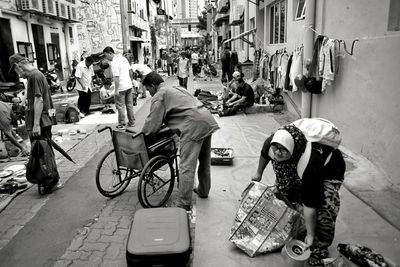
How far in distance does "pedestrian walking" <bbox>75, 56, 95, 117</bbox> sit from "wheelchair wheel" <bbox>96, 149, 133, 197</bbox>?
579 cm

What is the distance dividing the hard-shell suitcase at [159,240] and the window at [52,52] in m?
17.8

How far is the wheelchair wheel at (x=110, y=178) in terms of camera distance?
475 cm

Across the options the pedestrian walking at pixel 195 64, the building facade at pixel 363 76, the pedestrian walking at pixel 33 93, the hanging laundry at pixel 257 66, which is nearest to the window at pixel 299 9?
the building facade at pixel 363 76

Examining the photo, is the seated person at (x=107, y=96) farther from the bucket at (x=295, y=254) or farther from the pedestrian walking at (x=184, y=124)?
the bucket at (x=295, y=254)

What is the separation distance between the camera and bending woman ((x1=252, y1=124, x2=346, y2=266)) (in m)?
2.82

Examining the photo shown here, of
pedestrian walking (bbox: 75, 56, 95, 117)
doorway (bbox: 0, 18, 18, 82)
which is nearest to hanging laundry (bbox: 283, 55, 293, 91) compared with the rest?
pedestrian walking (bbox: 75, 56, 95, 117)

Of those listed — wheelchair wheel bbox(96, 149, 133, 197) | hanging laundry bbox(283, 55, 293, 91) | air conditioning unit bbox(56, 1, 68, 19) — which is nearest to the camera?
wheelchair wheel bbox(96, 149, 133, 197)

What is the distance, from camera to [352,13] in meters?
5.93

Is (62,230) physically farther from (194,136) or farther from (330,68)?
(330,68)

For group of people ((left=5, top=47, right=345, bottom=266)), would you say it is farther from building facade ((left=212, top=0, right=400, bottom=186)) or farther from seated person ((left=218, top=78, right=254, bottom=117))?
seated person ((left=218, top=78, right=254, bottom=117))

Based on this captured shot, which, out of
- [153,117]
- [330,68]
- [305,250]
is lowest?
[305,250]

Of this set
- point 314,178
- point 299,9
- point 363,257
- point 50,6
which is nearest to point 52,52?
point 50,6

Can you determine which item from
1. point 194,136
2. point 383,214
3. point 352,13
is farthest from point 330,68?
point 194,136

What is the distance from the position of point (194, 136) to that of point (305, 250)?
5.75ft
